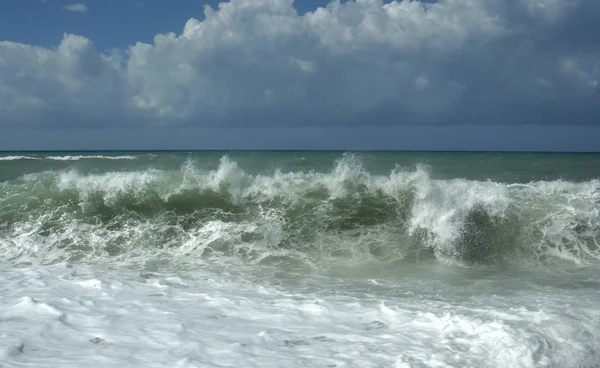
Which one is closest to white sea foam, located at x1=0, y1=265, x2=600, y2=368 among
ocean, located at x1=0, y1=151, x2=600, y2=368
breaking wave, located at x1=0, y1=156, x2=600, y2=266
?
ocean, located at x1=0, y1=151, x2=600, y2=368

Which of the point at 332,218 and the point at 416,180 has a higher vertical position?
the point at 416,180

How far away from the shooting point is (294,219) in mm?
11086

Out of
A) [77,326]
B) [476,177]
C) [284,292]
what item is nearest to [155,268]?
[284,292]

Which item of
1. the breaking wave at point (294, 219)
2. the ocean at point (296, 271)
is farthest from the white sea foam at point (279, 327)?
the breaking wave at point (294, 219)

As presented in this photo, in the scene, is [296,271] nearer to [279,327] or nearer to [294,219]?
[294,219]

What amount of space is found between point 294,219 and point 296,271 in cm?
273

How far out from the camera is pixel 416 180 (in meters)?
11.6

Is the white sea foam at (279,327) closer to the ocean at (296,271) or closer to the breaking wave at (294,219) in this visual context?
the ocean at (296,271)

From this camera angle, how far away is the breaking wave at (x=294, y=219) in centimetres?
968

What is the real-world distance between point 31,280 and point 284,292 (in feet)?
11.1

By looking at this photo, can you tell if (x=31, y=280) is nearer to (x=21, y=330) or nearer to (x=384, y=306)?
(x=21, y=330)

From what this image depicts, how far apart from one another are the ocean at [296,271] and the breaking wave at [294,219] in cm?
4

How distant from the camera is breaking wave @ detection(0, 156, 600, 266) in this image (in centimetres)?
968

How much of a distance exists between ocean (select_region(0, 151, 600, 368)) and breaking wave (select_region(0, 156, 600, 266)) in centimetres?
4
